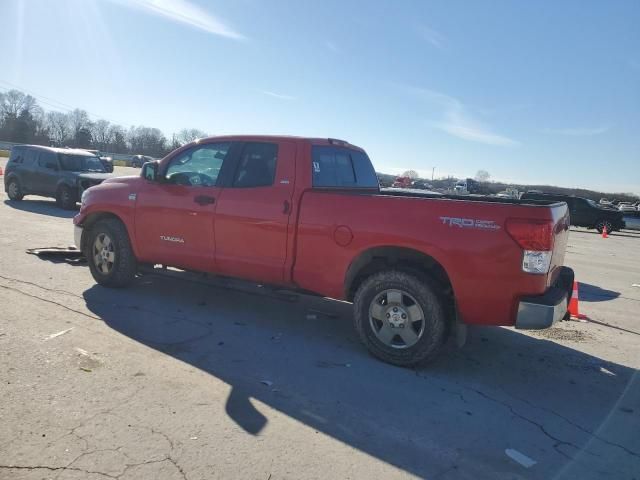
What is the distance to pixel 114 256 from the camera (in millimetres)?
6340

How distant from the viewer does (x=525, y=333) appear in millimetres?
5887

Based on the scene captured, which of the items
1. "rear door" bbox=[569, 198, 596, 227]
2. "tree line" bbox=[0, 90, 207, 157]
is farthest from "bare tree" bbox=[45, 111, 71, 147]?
"rear door" bbox=[569, 198, 596, 227]

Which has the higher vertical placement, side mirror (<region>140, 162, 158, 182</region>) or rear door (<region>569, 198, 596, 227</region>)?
side mirror (<region>140, 162, 158, 182</region>)

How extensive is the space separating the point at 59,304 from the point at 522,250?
4831mm

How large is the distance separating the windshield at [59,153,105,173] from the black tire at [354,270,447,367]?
48.1 feet

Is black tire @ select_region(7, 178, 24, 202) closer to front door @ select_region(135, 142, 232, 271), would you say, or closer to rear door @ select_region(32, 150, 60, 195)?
rear door @ select_region(32, 150, 60, 195)

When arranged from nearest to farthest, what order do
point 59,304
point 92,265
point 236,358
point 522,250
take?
point 522,250
point 236,358
point 59,304
point 92,265

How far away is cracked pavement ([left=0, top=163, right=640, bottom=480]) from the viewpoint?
2.93 metres

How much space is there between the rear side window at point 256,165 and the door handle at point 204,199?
320 mm

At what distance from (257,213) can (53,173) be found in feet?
45.0

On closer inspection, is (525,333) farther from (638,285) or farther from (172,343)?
(638,285)

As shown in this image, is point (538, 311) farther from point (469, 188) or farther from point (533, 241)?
point (469, 188)

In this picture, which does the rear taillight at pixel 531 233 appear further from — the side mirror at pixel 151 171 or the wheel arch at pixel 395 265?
the side mirror at pixel 151 171

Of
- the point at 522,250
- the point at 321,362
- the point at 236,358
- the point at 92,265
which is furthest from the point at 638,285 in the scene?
the point at 92,265
